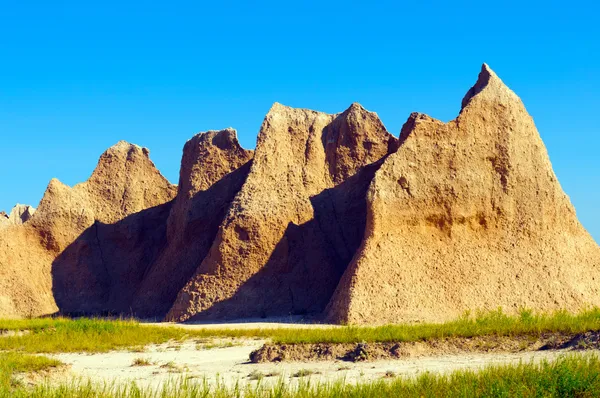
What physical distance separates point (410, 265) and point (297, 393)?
12.8 meters

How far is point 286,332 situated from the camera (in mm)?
16500

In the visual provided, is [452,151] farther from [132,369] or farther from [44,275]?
[44,275]

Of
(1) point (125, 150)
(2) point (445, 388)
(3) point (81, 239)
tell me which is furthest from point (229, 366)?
(1) point (125, 150)

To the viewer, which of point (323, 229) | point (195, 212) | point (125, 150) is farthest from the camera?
point (125, 150)

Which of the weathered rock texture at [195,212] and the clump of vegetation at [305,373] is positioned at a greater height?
the weathered rock texture at [195,212]

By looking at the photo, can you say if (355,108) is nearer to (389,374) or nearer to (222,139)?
(222,139)

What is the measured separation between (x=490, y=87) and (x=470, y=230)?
16.0 feet

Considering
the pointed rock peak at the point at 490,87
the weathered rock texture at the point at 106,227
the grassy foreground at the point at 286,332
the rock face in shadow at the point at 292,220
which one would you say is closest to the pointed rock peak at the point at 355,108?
the rock face in shadow at the point at 292,220

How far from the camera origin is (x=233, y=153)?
28.0 meters

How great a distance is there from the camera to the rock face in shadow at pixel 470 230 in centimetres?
2016

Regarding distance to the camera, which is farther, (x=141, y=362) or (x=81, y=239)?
(x=81, y=239)

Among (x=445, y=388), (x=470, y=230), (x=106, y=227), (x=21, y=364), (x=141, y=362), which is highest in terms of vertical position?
(x=106, y=227)

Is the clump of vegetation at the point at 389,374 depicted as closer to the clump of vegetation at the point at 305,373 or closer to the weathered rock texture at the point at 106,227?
the clump of vegetation at the point at 305,373

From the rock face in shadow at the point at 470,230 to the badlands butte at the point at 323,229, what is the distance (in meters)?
0.04
